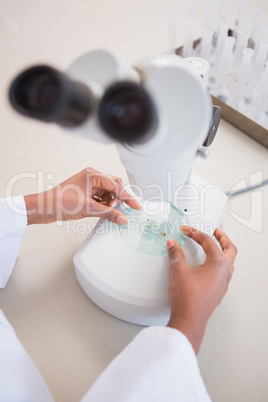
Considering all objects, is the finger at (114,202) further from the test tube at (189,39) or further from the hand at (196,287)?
the test tube at (189,39)

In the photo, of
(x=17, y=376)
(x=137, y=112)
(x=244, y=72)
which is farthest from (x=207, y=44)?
(x=17, y=376)

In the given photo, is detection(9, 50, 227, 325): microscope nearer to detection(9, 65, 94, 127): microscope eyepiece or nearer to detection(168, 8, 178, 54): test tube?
detection(9, 65, 94, 127): microscope eyepiece

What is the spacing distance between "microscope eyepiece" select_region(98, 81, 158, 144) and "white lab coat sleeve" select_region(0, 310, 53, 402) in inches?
15.8

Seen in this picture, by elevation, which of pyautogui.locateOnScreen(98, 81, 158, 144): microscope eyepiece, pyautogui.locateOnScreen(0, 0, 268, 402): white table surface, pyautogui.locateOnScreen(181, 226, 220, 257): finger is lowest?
pyautogui.locateOnScreen(0, 0, 268, 402): white table surface

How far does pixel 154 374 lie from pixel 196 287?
0.15 m

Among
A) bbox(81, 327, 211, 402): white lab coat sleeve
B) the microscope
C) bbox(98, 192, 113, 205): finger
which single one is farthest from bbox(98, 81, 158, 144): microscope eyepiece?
bbox(98, 192, 113, 205): finger

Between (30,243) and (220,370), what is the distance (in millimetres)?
→ 477

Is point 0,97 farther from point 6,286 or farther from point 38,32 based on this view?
point 6,286

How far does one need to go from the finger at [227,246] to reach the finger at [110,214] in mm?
197

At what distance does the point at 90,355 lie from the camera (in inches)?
25.8

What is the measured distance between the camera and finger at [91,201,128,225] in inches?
28.4

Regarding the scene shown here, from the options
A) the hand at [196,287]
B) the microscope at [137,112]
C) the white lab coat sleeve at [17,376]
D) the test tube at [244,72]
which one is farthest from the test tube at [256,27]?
the white lab coat sleeve at [17,376]

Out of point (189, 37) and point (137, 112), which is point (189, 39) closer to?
point (189, 37)

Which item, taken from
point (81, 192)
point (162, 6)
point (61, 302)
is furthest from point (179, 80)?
point (162, 6)
